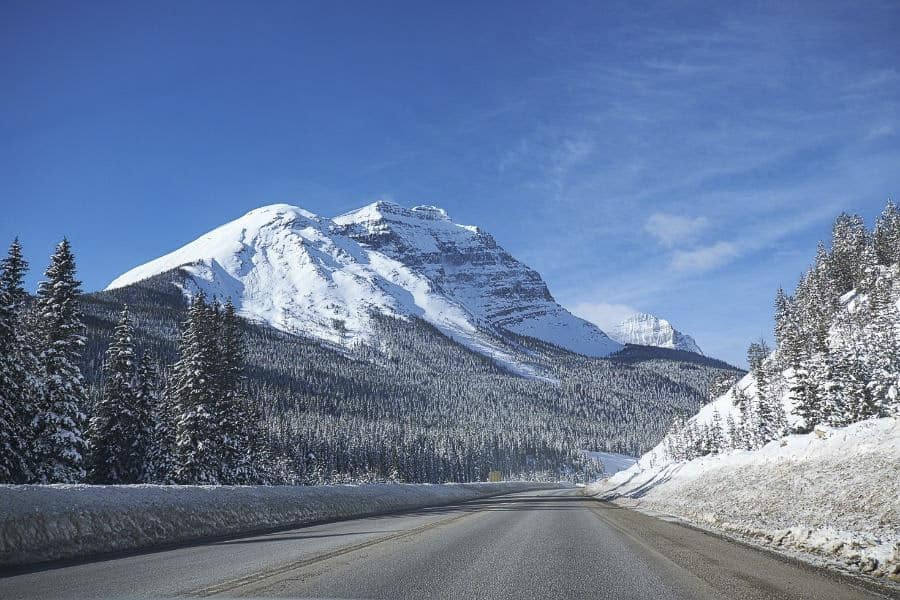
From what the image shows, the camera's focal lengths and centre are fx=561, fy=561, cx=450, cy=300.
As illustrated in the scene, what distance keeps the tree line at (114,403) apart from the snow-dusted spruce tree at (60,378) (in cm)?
5

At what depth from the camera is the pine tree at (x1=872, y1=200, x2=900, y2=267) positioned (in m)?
87.1

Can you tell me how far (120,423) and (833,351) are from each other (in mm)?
57023

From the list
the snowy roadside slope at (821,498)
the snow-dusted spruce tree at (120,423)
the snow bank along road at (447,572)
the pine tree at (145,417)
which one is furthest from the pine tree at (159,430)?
the snowy roadside slope at (821,498)

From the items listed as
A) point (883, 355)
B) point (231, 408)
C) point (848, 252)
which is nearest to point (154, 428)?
point (231, 408)

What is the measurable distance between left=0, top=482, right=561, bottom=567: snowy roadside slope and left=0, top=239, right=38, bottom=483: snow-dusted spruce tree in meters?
12.4

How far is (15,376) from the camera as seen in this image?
84.1 ft

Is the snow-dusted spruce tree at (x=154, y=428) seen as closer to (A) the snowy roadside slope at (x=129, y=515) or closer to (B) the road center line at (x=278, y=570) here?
(A) the snowy roadside slope at (x=129, y=515)

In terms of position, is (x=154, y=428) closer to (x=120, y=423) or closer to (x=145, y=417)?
(x=145, y=417)

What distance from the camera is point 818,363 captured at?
47969mm

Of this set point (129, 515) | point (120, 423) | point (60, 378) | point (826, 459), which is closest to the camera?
point (129, 515)

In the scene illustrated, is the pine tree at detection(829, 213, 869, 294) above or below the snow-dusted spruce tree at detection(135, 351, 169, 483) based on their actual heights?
above

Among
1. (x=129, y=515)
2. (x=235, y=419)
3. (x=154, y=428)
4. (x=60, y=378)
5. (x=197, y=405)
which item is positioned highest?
(x=60, y=378)

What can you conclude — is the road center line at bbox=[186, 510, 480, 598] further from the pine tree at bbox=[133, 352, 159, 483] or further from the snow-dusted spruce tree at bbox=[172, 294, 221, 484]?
the pine tree at bbox=[133, 352, 159, 483]

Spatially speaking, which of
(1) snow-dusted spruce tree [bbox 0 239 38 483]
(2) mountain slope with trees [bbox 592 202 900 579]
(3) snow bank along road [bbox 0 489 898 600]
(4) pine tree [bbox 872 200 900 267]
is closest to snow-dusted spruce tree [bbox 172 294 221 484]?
(1) snow-dusted spruce tree [bbox 0 239 38 483]
